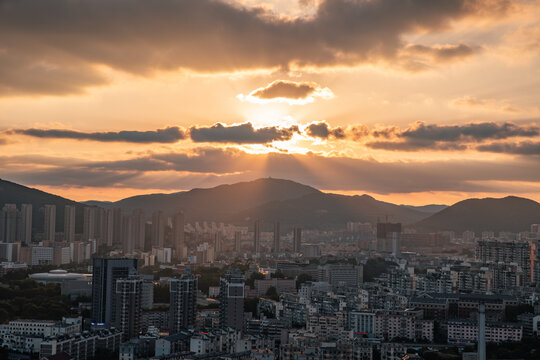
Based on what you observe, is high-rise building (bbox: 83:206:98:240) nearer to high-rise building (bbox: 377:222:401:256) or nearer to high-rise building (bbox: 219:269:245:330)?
high-rise building (bbox: 377:222:401:256)

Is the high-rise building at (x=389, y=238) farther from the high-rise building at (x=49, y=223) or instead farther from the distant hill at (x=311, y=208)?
the high-rise building at (x=49, y=223)


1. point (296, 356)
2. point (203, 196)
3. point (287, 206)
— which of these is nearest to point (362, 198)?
point (287, 206)

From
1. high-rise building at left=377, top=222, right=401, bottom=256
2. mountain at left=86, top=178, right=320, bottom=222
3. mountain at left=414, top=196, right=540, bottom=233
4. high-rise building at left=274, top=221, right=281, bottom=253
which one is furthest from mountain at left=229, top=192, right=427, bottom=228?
high-rise building at left=274, top=221, right=281, bottom=253

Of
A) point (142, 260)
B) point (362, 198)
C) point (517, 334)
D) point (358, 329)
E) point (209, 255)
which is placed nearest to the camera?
point (517, 334)

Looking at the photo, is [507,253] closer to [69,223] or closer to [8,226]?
[69,223]

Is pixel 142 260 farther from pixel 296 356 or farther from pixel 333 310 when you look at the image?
pixel 296 356
